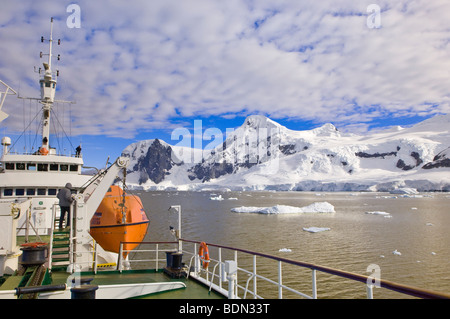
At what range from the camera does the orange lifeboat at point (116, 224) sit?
42.5ft

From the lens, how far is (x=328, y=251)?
24750 mm

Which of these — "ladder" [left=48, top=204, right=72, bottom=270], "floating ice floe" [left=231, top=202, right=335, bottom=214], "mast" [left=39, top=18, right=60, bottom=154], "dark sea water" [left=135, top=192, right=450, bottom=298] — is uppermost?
"mast" [left=39, top=18, right=60, bottom=154]

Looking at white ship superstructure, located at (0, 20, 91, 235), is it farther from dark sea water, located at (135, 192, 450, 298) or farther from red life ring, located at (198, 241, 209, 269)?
dark sea water, located at (135, 192, 450, 298)

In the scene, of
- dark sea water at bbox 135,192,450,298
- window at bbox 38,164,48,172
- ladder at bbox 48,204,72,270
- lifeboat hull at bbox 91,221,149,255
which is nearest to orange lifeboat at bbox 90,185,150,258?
lifeboat hull at bbox 91,221,149,255

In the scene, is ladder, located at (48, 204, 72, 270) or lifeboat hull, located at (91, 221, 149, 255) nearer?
ladder, located at (48, 204, 72, 270)

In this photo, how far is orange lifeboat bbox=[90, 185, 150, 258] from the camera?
1296cm

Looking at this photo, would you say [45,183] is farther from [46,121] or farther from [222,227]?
[222,227]

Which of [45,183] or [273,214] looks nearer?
[45,183]

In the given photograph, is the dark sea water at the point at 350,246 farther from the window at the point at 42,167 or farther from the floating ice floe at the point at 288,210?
the window at the point at 42,167

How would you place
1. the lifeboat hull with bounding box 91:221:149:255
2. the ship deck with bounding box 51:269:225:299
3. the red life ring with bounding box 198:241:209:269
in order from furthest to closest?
1. the lifeboat hull with bounding box 91:221:149:255
2. the red life ring with bounding box 198:241:209:269
3. the ship deck with bounding box 51:269:225:299

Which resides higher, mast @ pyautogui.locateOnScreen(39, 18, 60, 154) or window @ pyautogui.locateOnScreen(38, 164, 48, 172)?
mast @ pyautogui.locateOnScreen(39, 18, 60, 154)

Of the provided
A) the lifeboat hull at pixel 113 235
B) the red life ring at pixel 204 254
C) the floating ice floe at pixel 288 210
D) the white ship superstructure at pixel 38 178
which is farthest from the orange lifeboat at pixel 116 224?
the floating ice floe at pixel 288 210
